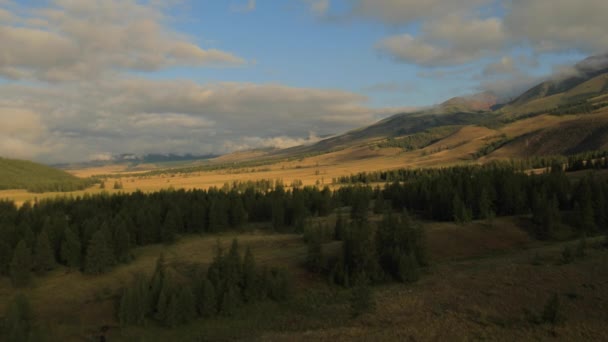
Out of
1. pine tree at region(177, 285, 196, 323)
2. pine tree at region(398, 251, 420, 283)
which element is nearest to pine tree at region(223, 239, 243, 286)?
pine tree at region(177, 285, 196, 323)

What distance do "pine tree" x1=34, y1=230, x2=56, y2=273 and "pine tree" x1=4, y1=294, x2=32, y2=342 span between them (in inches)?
799

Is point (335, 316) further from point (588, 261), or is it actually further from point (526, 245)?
point (526, 245)

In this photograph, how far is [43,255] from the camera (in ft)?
222

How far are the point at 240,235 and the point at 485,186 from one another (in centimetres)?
6242

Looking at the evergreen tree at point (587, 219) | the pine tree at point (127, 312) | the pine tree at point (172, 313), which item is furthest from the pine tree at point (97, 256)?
the evergreen tree at point (587, 219)

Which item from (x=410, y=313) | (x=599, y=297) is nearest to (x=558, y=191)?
(x=599, y=297)

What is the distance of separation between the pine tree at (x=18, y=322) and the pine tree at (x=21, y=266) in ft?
52.7

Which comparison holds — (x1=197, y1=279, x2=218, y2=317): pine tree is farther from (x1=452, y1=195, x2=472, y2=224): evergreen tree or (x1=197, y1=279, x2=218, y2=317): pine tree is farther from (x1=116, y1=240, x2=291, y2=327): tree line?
(x1=452, y1=195, x2=472, y2=224): evergreen tree

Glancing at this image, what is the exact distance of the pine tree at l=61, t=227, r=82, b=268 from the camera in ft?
233

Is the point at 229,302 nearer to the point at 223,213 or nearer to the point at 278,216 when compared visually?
the point at 223,213

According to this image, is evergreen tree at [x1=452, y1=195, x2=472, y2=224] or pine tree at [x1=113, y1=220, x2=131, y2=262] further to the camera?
evergreen tree at [x1=452, y1=195, x2=472, y2=224]

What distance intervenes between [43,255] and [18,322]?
28.3 meters

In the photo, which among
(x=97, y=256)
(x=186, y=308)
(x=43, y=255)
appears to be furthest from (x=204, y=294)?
(x=43, y=255)

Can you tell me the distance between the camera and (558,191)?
92812 millimetres
